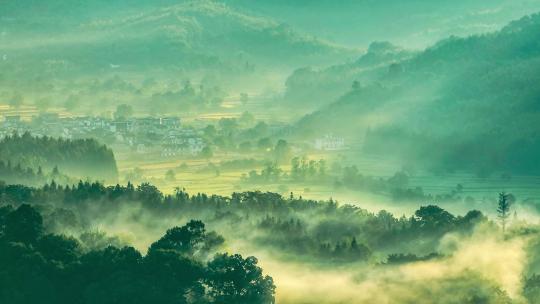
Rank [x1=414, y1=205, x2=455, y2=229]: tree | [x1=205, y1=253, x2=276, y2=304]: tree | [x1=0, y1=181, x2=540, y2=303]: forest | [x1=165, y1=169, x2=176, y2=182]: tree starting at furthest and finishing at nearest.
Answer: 1. [x1=165, y1=169, x2=176, y2=182]: tree
2. [x1=414, y1=205, x2=455, y2=229]: tree
3. [x1=0, y1=181, x2=540, y2=303]: forest
4. [x1=205, y1=253, x2=276, y2=304]: tree

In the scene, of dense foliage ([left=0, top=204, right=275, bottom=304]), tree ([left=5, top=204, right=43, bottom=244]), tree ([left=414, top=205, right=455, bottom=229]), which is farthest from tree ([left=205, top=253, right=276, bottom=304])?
tree ([left=414, top=205, right=455, bottom=229])

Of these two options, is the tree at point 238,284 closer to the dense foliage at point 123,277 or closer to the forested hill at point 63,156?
the dense foliage at point 123,277

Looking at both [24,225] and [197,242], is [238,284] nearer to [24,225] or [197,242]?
[197,242]

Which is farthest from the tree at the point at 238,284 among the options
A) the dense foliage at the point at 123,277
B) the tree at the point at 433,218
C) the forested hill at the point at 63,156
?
the forested hill at the point at 63,156

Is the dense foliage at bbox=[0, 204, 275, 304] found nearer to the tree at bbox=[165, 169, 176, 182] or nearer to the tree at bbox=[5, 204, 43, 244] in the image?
the tree at bbox=[5, 204, 43, 244]

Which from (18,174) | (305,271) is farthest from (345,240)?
(18,174)

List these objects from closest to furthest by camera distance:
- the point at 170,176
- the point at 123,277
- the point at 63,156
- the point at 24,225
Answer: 1. the point at 123,277
2. the point at 24,225
3. the point at 63,156
4. the point at 170,176

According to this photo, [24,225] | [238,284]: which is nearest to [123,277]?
[238,284]

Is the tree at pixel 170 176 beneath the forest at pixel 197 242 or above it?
above
